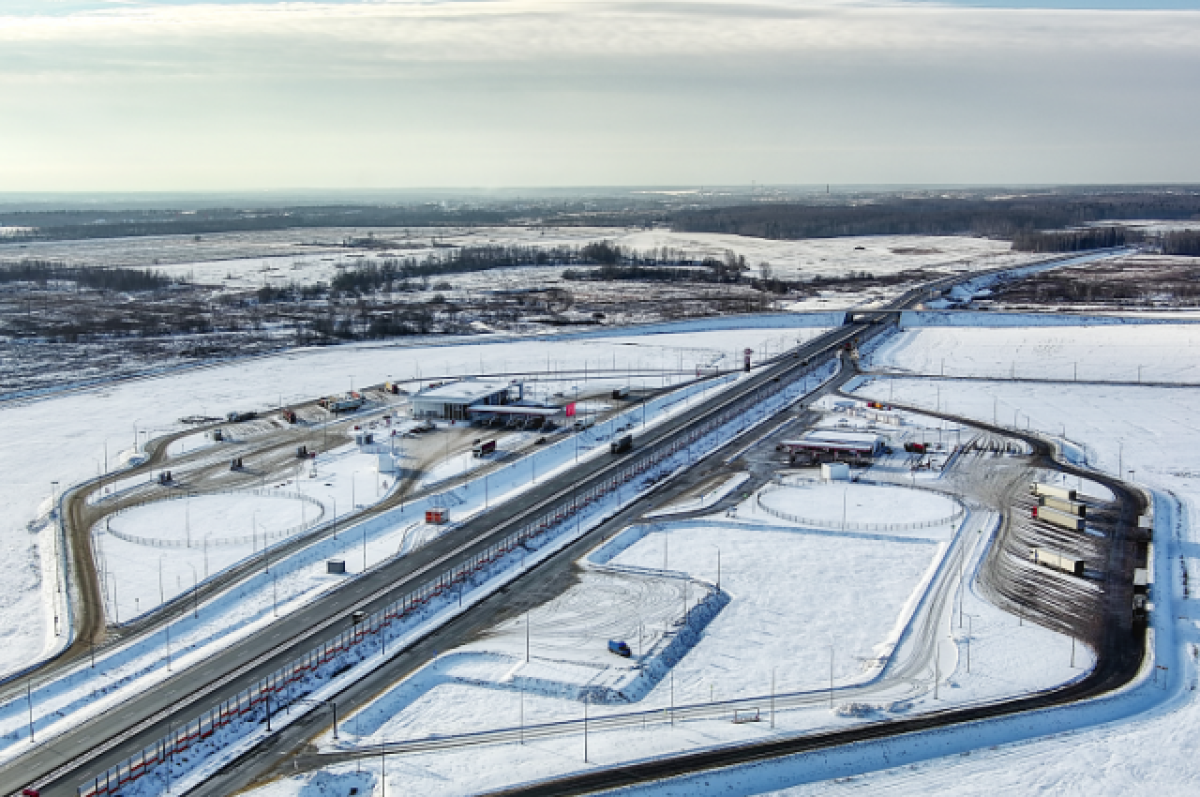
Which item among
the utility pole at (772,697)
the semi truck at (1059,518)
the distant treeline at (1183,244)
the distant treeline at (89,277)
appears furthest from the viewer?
the distant treeline at (1183,244)

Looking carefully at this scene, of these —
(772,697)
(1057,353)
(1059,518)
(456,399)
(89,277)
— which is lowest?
(772,697)

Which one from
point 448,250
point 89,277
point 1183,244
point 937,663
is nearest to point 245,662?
point 937,663

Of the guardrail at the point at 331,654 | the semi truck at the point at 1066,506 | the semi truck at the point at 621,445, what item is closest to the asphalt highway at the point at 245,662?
the guardrail at the point at 331,654

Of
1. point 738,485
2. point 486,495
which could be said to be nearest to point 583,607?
point 486,495

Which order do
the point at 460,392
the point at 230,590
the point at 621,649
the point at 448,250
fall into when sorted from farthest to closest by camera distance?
the point at 448,250 < the point at 460,392 < the point at 230,590 < the point at 621,649

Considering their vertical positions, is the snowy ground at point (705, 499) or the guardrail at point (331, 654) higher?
the snowy ground at point (705, 499)

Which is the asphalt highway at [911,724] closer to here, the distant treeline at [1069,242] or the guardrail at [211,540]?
the guardrail at [211,540]

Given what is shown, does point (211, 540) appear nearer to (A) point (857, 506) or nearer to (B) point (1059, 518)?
(A) point (857, 506)
